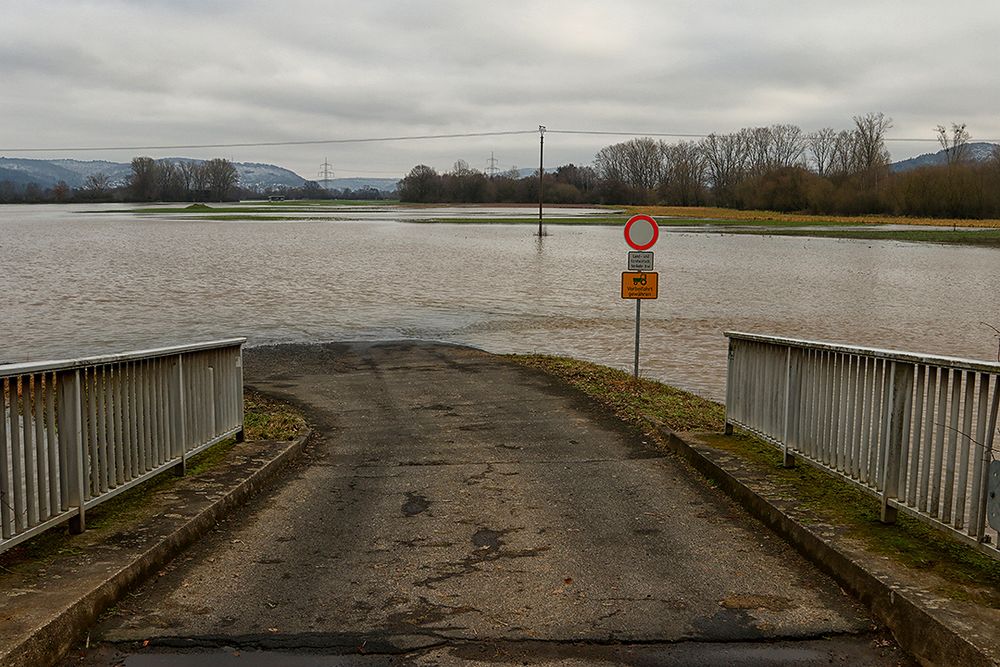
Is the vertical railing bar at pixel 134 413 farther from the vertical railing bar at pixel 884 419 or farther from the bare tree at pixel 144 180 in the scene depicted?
the bare tree at pixel 144 180

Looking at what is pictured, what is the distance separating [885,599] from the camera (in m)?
4.43

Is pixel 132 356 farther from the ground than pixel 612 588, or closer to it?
farther from the ground

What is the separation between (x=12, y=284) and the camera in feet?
107

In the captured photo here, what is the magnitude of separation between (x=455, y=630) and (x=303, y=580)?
113 cm

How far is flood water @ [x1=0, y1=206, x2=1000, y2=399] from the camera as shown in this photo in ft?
66.9

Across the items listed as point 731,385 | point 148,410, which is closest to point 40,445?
point 148,410

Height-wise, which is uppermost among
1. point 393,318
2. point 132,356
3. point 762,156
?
point 762,156

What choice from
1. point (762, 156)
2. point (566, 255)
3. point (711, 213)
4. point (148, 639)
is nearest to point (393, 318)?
Answer: point (148, 639)

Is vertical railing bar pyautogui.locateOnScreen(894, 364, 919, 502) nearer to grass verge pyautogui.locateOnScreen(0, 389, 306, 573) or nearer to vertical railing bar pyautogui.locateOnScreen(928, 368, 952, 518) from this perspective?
vertical railing bar pyautogui.locateOnScreen(928, 368, 952, 518)

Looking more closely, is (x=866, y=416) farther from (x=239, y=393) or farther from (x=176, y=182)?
(x=176, y=182)

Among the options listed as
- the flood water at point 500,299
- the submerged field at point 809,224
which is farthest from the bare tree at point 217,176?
the flood water at point 500,299

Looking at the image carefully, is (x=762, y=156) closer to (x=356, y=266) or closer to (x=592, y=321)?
(x=356, y=266)

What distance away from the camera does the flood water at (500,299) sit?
20.4m

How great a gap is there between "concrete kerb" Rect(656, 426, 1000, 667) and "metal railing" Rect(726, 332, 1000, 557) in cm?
50
